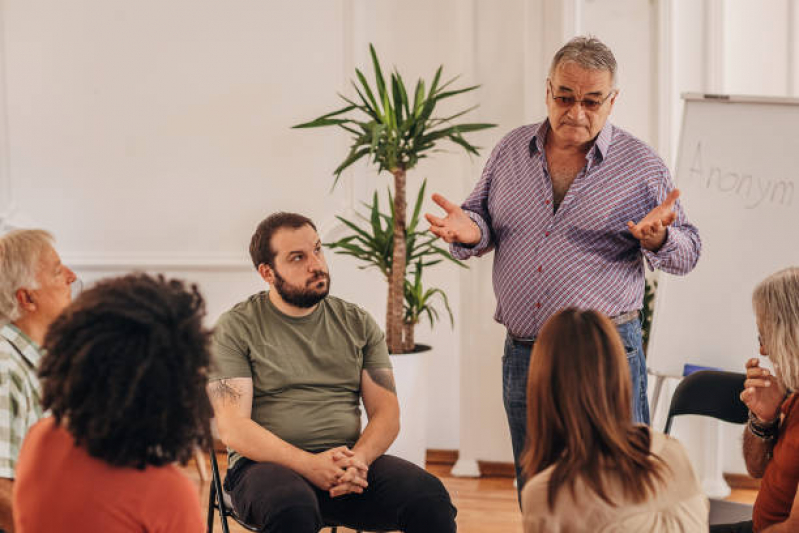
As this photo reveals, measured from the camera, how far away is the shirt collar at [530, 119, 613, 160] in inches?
87.5

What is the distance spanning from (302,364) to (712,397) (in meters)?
1.18

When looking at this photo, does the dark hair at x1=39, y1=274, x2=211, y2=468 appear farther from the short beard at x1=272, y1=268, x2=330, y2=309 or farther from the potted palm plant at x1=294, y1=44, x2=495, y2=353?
the potted palm plant at x1=294, y1=44, x2=495, y2=353

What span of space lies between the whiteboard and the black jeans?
124cm

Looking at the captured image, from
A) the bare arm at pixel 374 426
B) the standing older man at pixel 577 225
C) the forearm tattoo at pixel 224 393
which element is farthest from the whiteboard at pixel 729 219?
the forearm tattoo at pixel 224 393

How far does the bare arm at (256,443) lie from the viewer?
2.20m

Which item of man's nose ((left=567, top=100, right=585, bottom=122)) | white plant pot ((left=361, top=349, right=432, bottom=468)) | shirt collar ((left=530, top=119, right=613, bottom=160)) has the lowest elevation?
white plant pot ((left=361, top=349, right=432, bottom=468))

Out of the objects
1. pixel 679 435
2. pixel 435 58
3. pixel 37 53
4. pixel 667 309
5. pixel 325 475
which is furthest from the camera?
pixel 37 53

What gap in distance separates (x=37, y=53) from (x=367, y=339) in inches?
118

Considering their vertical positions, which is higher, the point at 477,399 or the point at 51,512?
the point at 51,512

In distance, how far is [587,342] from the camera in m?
1.36

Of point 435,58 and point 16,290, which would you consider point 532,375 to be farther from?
point 435,58

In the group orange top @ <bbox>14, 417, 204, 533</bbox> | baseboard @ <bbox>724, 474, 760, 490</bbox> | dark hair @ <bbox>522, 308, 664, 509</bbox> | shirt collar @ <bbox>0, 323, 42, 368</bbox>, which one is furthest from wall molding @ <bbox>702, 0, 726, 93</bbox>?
orange top @ <bbox>14, 417, 204, 533</bbox>

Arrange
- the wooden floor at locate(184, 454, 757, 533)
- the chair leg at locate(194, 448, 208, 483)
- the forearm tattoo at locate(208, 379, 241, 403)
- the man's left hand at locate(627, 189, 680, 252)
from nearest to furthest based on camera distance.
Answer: the man's left hand at locate(627, 189, 680, 252), the forearm tattoo at locate(208, 379, 241, 403), the wooden floor at locate(184, 454, 757, 533), the chair leg at locate(194, 448, 208, 483)

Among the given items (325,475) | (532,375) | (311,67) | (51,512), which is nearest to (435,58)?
(311,67)
